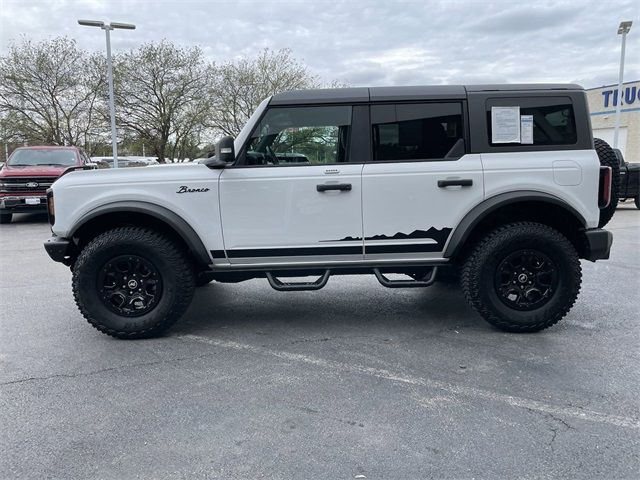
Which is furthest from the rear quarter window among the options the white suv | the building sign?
the building sign

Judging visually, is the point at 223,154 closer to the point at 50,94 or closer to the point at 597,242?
the point at 597,242

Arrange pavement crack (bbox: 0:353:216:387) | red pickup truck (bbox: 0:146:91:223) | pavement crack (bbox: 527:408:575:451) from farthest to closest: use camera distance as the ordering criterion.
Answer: red pickup truck (bbox: 0:146:91:223) < pavement crack (bbox: 0:353:216:387) < pavement crack (bbox: 527:408:575:451)

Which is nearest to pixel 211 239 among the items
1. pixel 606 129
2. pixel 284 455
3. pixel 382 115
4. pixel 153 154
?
pixel 382 115

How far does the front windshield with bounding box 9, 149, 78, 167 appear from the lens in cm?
1234

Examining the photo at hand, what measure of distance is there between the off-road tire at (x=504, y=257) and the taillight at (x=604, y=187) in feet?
1.45

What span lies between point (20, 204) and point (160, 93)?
12.5m

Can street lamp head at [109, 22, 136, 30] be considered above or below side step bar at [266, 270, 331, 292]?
above

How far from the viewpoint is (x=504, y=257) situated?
4008mm

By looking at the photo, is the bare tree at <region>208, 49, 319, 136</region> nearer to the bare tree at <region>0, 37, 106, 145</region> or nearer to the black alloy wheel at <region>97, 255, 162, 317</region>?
the bare tree at <region>0, 37, 106, 145</region>

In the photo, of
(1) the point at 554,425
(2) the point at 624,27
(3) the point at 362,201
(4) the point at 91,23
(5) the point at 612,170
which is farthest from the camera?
(2) the point at 624,27

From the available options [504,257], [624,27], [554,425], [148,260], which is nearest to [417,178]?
[504,257]

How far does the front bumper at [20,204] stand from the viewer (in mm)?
11492

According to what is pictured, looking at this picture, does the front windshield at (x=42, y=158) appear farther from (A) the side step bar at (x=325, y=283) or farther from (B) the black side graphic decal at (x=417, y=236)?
(B) the black side graphic decal at (x=417, y=236)

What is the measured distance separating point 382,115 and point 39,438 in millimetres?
3217
